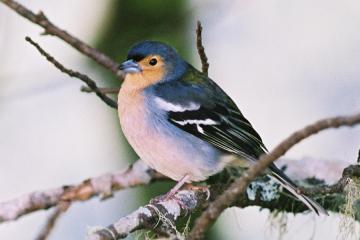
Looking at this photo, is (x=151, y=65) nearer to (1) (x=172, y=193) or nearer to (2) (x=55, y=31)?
(2) (x=55, y=31)

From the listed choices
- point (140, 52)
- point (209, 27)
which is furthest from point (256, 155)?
point (209, 27)

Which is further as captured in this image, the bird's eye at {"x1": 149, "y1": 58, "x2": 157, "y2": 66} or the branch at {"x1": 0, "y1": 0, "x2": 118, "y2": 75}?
the bird's eye at {"x1": 149, "y1": 58, "x2": 157, "y2": 66}

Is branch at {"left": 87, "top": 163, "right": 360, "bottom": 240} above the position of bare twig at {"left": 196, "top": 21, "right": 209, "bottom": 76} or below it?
below

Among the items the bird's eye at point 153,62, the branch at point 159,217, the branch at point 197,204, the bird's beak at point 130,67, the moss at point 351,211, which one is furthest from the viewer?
the bird's eye at point 153,62

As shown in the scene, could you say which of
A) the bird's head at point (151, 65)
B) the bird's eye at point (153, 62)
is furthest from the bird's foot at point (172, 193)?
the bird's eye at point (153, 62)

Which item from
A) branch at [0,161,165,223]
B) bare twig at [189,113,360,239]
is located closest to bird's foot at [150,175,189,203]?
branch at [0,161,165,223]

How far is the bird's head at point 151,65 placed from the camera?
4887 millimetres

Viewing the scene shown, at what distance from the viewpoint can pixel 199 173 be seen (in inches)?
183

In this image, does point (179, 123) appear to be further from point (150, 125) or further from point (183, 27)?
point (183, 27)

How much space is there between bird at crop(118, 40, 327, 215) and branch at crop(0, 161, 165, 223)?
0.99 ft

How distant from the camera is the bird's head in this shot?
489 cm

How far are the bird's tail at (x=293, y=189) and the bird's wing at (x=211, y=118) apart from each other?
27cm

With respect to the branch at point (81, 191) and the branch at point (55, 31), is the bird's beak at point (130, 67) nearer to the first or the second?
the branch at point (55, 31)

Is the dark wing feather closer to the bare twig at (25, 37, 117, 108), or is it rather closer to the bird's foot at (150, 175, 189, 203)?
the bird's foot at (150, 175, 189, 203)
